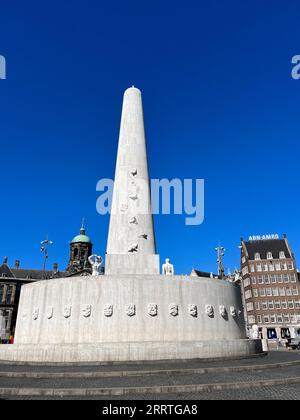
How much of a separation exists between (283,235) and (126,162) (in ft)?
155

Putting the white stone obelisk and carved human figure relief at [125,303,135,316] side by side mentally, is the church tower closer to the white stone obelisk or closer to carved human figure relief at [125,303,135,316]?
the white stone obelisk

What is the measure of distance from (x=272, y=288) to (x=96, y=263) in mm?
45637

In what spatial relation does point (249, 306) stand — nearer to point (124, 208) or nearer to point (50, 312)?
point (124, 208)

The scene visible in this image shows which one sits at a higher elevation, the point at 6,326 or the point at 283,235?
the point at 283,235

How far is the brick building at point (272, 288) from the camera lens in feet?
172

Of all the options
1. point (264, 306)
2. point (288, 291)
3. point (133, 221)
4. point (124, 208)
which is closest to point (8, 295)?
point (264, 306)

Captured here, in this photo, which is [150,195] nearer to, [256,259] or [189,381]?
[189,381]

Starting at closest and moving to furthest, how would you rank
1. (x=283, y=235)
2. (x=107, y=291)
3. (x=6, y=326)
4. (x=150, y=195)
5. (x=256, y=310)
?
(x=107, y=291) → (x=150, y=195) → (x=256, y=310) → (x=283, y=235) → (x=6, y=326)

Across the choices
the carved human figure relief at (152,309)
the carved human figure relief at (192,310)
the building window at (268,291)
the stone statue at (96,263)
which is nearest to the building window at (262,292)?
the building window at (268,291)

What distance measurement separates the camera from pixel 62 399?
6621 millimetres

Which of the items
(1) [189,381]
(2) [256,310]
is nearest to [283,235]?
(2) [256,310]

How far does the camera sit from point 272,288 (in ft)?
178
